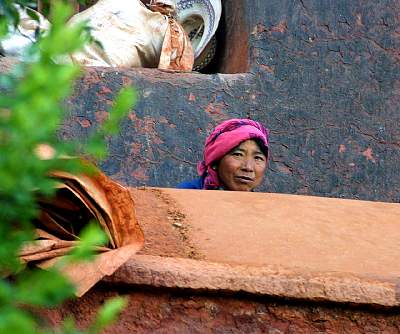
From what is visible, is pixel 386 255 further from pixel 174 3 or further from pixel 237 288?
pixel 174 3

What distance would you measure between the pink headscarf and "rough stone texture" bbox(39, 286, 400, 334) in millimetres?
1408

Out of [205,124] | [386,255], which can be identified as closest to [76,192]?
[386,255]

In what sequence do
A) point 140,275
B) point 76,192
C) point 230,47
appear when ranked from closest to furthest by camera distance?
point 76,192 → point 140,275 → point 230,47

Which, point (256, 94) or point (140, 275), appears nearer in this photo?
point (140, 275)

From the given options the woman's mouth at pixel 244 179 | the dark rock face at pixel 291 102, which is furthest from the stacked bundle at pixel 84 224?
the dark rock face at pixel 291 102

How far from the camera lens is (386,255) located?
10.1 feet

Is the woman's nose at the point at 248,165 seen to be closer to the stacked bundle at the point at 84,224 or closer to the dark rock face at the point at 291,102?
the dark rock face at the point at 291,102

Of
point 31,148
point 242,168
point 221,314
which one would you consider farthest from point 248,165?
point 31,148

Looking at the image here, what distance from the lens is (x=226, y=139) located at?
4.07 m

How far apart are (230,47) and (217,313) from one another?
247cm

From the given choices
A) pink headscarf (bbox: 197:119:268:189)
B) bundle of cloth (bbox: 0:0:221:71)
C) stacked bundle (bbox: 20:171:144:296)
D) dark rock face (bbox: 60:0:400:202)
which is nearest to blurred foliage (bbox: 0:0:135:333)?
stacked bundle (bbox: 20:171:144:296)

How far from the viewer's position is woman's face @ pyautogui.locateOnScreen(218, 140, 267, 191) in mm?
4082

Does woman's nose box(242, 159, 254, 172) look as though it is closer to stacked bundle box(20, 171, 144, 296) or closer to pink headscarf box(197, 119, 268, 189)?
pink headscarf box(197, 119, 268, 189)

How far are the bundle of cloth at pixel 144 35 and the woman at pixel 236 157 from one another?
73cm
